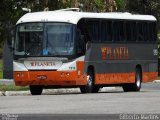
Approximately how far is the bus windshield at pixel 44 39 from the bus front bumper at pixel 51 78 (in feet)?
2.29

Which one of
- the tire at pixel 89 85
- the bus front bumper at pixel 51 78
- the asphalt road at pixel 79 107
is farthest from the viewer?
the tire at pixel 89 85

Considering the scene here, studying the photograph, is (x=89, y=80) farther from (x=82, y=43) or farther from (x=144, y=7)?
(x=144, y=7)

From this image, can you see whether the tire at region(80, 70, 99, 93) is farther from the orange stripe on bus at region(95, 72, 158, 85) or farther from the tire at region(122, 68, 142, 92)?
the tire at region(122, 68, 142, 92)

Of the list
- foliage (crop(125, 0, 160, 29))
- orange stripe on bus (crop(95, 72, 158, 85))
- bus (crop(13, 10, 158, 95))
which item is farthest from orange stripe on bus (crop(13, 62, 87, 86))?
foliage (crop(125, 0, 160, 29))

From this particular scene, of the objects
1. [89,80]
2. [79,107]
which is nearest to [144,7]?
[89,80]

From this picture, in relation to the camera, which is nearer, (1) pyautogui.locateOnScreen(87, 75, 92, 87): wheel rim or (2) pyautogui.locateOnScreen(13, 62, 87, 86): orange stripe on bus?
(2) pyautogui.locateOnScreen(13, 62, 87, 86): orange stripe on bus

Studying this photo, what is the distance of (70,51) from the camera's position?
3084cm

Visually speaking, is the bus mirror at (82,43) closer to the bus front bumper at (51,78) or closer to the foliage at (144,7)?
the bus front bumper at (51,78)

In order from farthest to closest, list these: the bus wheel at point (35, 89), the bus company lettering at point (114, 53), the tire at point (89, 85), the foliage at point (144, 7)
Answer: the foliage at point (144, 7), the bus company lettering at point (114, 53), the bus wheel at point (35, 89), the tire at point (89, 85)

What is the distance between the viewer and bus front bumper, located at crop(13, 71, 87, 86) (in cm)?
3062

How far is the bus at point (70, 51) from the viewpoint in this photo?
30750mm

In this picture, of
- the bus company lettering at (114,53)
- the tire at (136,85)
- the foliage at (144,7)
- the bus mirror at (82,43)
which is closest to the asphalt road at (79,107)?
the bus mirror at (82,43)

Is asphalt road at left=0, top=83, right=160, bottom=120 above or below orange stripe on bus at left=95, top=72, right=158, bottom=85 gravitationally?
above

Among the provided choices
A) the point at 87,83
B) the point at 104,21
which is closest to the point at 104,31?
the point at 104,21
